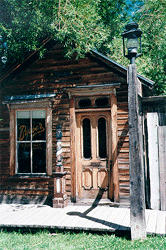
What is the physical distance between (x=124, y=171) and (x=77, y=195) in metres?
1.36

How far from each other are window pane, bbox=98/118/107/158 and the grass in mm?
2178

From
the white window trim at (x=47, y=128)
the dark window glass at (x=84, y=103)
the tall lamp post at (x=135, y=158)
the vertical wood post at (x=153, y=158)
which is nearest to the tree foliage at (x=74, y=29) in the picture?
the dark window glass at (x=84, y=103)

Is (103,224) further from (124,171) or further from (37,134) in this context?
(37,134)

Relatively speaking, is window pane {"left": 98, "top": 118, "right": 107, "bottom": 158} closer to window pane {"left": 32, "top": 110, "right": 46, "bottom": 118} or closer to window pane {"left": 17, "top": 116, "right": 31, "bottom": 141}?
window pane {"left": 32, "top": 110, "right": 46, "bottom": 118}

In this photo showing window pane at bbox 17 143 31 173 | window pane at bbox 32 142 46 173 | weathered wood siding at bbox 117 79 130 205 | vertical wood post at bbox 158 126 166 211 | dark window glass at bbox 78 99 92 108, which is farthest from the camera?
window pane at bbox 17 143 31 173

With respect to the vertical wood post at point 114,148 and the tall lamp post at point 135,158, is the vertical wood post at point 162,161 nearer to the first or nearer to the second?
the vertical wood post at point 114,148

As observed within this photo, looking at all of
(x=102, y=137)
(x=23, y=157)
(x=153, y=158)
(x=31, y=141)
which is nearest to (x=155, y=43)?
(x=102, y=137)

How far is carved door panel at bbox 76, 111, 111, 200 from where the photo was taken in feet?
21.0

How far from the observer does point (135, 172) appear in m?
4.26

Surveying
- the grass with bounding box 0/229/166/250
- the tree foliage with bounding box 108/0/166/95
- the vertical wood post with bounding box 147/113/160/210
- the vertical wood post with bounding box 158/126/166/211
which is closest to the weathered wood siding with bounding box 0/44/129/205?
the vertical wood post with bounding box 147/113/160/210

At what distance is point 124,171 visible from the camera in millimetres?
6148

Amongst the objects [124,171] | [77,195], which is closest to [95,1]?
[124,171]

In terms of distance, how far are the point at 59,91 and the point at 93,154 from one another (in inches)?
74.2

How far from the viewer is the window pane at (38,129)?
6.84m
